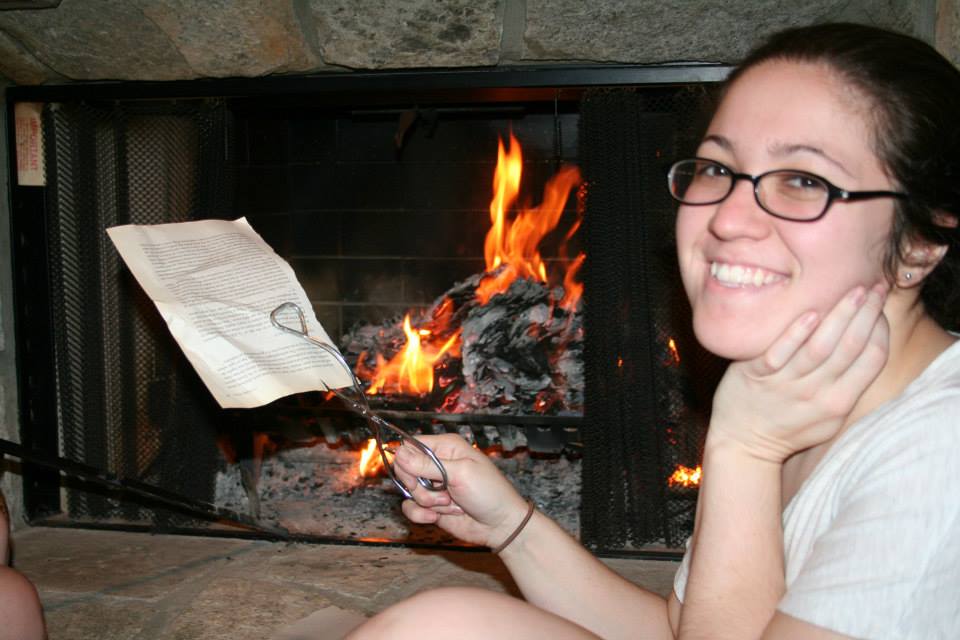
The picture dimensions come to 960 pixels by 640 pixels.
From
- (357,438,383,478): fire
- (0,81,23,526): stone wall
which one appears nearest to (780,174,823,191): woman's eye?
(357,438,383,478): fire

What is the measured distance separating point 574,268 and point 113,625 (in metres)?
1.47

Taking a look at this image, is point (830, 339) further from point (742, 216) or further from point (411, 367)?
point (411, 367)

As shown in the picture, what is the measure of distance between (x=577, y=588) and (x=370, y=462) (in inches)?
54.2

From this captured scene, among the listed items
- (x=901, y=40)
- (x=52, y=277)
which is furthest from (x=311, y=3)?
(x=901, y=40)

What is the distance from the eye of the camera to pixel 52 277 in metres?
2.20

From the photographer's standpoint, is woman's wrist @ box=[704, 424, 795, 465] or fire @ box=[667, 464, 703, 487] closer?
woman's wrist @ box=[704, 424, 795, 465]

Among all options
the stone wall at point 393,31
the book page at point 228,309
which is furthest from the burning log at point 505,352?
the book page at point 228,309

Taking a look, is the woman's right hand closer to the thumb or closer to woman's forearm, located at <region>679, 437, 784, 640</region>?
the thumb

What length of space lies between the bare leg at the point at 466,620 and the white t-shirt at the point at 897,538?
0.25 m

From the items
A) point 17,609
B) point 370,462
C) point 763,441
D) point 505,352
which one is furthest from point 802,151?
point 370,462

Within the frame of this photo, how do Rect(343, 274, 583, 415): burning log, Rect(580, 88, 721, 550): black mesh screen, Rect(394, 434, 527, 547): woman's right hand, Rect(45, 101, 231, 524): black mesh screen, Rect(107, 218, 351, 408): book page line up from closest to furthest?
Rect(107, 218, 351, 408): book page
Rect(394, 434, 527, 547): woman's right hand
Rect(580, 88, 721, 550): black mesh screen
Rect(45, 101, 231, 524): black mesh screen
Rect(343, 274, 583, 415): burning log

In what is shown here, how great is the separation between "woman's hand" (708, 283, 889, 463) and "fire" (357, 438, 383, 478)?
1614 millimetres

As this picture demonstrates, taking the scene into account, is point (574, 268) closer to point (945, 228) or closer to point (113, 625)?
point (113, 625)

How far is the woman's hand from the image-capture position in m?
0.78
